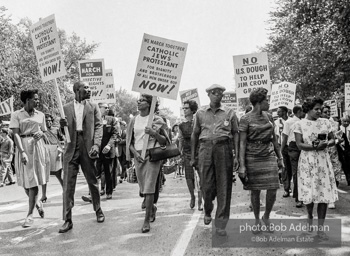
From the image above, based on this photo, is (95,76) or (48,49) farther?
(95,76)

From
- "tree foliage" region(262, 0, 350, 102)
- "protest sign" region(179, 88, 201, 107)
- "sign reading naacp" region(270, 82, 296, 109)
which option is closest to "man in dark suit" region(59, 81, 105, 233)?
"sign reading naacp" region(270, 82, 296, 109)

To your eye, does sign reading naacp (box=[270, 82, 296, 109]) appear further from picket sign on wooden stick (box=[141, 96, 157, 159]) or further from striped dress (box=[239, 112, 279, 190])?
striped dress (box=[239, 112, 279, 190])

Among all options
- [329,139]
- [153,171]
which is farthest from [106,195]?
[329,139]

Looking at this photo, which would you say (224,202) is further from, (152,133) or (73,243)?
(73,243)

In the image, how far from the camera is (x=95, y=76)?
1440cm

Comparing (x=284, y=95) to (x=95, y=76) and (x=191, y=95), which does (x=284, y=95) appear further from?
(x=95, y=76)

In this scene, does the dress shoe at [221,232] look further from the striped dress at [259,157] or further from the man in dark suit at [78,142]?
the man in dark suit at [78,142]

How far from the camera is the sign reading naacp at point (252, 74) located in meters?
12.2

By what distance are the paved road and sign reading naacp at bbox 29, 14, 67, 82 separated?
2.34m

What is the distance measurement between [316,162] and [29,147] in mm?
4240

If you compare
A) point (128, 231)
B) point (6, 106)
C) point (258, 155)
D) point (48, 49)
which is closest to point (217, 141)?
point (258, 155)

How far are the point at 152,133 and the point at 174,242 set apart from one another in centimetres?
156

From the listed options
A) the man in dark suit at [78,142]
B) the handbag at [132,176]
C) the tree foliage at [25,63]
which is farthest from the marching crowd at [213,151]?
the tree foliage at [25,63]

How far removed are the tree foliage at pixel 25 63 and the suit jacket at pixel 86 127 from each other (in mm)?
21991
